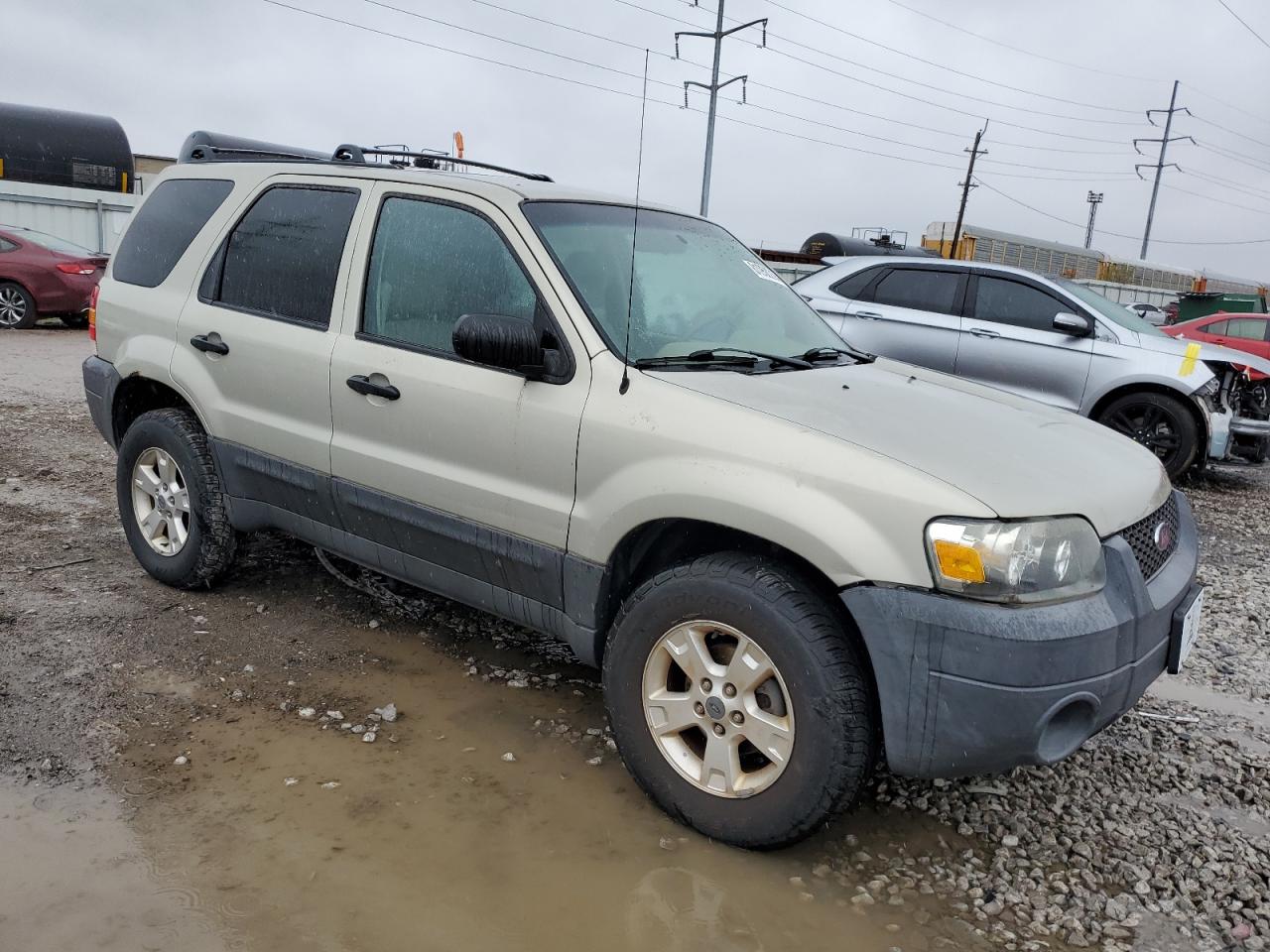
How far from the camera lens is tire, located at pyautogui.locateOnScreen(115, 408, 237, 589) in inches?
159

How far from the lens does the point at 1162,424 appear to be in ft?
25.4

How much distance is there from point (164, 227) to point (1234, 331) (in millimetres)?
12809

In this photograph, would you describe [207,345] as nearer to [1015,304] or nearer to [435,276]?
[435,276]

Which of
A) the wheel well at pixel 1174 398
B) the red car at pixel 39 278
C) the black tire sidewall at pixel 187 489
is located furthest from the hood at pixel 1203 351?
the red car at pixel 39 278

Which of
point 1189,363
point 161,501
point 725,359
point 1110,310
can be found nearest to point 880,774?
point 725,359

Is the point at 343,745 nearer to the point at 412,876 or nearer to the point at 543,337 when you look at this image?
the point at 412,876

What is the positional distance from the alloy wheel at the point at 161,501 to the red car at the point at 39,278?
10.9m

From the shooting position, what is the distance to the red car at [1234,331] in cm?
→ 1235

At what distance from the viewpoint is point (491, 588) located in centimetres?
325

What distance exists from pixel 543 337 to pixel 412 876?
156 cm

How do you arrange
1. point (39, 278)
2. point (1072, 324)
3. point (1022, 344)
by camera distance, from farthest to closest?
1. point (39, 278)
2. point (1022, 344)
3. point (1072, 324)

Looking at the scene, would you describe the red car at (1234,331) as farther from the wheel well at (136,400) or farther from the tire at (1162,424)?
the wheel well at (136,400)

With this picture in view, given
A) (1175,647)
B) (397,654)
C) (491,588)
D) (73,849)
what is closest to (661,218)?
(491,588)

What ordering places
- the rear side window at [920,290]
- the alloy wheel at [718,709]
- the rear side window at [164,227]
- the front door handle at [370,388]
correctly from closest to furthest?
the alloy wheel at [718,709] → the front door handle at [370,388] → the rear side window at [164,227] → the rear side window at [920,290]
